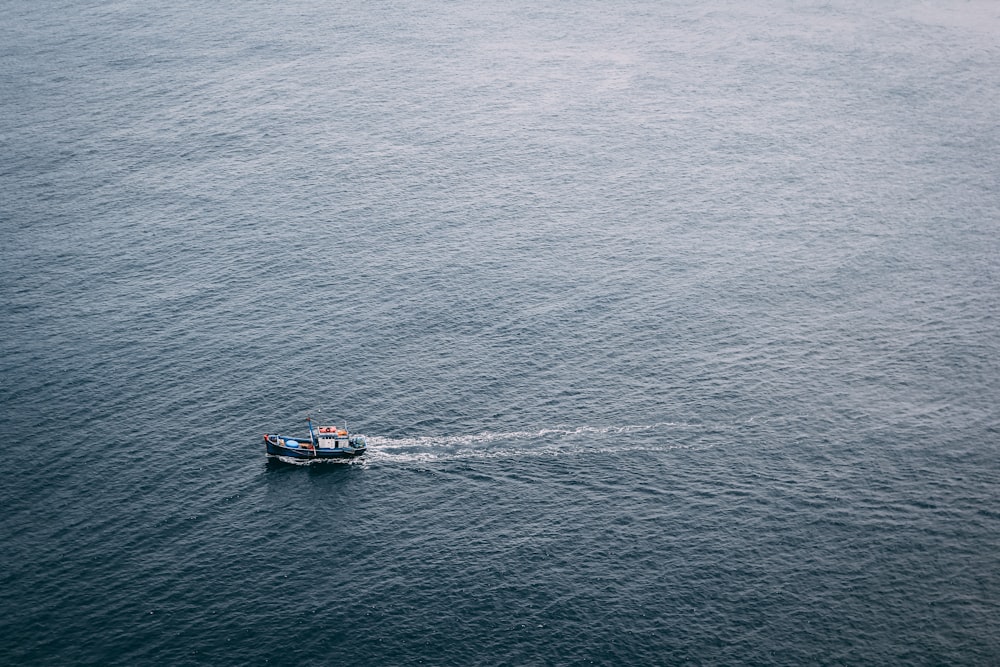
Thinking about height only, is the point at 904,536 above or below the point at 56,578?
below

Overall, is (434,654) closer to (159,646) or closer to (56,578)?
(159,646)

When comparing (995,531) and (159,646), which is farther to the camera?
(995,531)

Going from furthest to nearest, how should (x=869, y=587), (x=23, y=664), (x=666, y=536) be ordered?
(x=666, y=536) < (x=869, y=587) < (x=23, y=664)

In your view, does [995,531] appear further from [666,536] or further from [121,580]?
[121,580]

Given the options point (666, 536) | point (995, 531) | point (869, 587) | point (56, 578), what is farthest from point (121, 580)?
point (995, 531)

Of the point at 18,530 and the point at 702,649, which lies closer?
the point at 702,649

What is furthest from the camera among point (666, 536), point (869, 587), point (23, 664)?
point (666, 536)

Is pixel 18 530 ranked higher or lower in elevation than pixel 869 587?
higher

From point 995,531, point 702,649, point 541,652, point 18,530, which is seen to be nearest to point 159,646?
point 18,530
